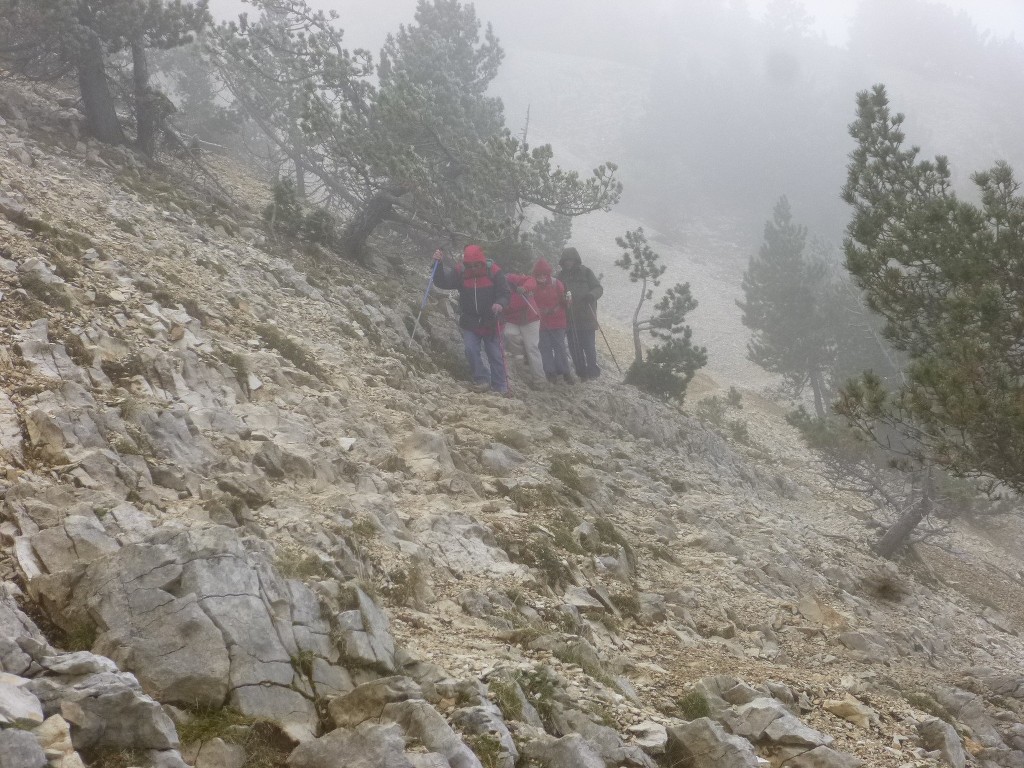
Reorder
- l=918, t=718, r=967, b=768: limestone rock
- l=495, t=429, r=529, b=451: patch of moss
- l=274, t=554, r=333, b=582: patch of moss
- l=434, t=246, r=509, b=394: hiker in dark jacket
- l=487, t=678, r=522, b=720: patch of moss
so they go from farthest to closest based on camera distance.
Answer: l=434, t=246, r=509, b=394: hiker in dark jacket → l=495, t=429, r=529, b=451: patch of moss → l=918, t=718, r=967, b=768: limestone rock → l=274, t=554, r=333, b=582: patch of moss → l=487, t=678, r=522, b=720: patch of moss

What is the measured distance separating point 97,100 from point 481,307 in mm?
9281

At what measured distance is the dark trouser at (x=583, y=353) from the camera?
15938mm

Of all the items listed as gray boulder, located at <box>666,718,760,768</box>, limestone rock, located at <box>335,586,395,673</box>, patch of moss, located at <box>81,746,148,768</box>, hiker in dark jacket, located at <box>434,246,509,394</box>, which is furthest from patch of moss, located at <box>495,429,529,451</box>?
patch of moss, located at <box>81,746,148,768</box>

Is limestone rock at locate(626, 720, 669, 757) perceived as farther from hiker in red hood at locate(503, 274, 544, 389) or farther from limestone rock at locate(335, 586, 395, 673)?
hiker in red hood at locate(503, 274, 544, 389)

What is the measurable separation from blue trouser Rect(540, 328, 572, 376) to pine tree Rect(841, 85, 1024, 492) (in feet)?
22.2

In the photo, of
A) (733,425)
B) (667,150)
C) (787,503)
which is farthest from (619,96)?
(787,503)

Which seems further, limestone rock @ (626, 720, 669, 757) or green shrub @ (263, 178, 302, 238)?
green shrub @ (263, 178, 302, 238)

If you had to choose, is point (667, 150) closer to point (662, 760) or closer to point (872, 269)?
point (872, 269)

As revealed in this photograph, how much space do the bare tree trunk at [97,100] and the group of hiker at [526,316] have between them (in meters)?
7.56

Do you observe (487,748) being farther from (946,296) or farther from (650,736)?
(946,296)

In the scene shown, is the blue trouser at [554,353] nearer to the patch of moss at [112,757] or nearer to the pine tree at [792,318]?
the patch of moss at [112,757]

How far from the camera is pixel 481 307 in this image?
44.0 ft

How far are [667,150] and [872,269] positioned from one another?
2805 inches

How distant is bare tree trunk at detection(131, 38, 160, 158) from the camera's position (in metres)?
15.1
